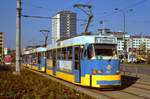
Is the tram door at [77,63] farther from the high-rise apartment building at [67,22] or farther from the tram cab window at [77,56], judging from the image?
the high-rise apartment building at [67,22]

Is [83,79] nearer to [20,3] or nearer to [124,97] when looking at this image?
[124,97]

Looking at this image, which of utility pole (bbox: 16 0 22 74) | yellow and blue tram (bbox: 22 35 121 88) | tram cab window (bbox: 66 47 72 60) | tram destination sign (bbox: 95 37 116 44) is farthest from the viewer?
utility pole (bbox: 16 0 22 74)

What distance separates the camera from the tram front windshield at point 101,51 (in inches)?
746

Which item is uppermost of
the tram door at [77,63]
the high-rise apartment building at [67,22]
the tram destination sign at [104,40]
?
the high-rise apartment building at [67,22]

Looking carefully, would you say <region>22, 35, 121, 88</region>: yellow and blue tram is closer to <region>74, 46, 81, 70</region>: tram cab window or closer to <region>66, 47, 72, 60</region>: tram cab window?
<region>74, 46, 81, 70</region>: tram cab window

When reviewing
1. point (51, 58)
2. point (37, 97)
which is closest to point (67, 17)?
point (51, 58)

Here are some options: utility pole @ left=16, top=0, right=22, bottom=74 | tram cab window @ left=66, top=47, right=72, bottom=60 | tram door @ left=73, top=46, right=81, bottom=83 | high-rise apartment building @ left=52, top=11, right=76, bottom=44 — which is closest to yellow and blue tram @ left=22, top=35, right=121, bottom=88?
tram door @ left=73, top=46, right=81, bottom=83

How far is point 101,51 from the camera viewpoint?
19.1 metres

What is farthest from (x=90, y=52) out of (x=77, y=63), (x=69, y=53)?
(x=69, y=53)

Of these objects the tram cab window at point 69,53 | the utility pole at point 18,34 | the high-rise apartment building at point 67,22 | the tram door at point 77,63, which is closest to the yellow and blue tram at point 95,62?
the tram door at point 77,63

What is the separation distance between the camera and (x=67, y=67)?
76.2 ft

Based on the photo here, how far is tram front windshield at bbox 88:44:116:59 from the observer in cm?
1894

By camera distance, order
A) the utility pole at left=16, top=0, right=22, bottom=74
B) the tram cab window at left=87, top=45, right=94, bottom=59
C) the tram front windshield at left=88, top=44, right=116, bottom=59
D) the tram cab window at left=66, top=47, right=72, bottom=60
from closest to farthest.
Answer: the tram front windshield at left=88, top=44, right=116, bottom=59 → the tram cab window at left=87, top=45, right=94, bottom=59 → the tram cab window at left=66, top=47, right=72, bottom=60 → the utility pole at left=16, top=0, right=22, bottom=74

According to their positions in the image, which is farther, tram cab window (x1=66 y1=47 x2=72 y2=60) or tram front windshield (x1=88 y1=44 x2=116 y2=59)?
tram cab window (x1=66 y1=47 x2=72 y2=60)
